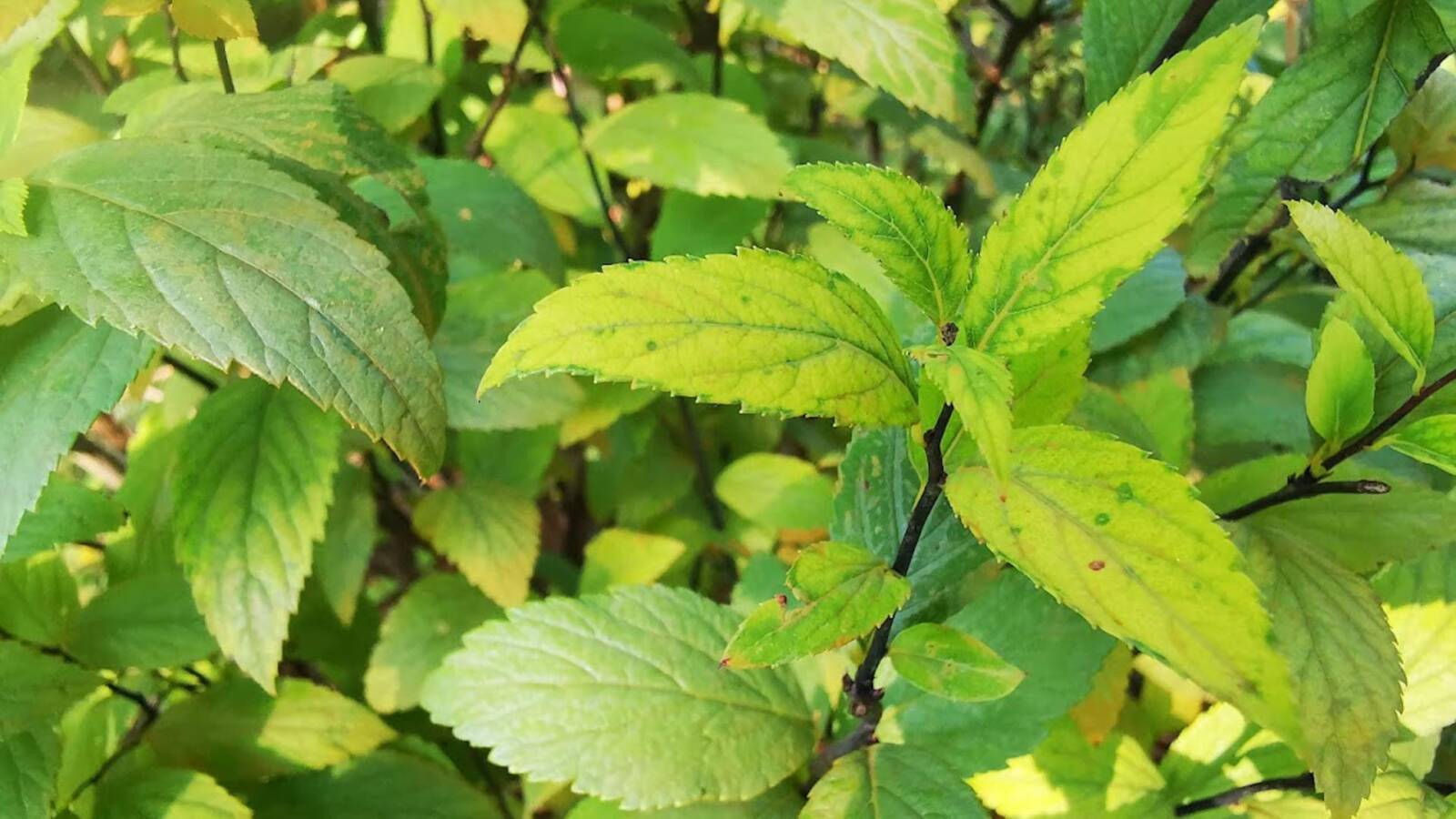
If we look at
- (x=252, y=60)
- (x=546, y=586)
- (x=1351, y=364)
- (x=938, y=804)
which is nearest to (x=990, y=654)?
(x=938, y=804)

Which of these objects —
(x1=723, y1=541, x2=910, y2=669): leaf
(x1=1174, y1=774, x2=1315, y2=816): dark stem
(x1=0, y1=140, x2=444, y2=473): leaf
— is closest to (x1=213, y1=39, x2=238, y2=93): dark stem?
(x1=0, y1=140, x2=444, y2=473): leaf

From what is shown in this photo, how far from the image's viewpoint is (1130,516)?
12.8 inches

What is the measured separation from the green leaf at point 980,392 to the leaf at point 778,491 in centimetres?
50

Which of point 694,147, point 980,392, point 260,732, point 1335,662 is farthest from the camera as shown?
point 694,147

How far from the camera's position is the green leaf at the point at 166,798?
0.62 metres

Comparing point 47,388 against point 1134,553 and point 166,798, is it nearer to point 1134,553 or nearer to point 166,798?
point 166,798

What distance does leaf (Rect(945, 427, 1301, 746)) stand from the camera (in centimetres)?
28

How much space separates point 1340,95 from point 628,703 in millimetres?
557

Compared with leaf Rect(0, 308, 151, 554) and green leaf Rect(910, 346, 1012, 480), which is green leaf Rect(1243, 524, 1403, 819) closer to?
green leaf Rect(910, 346, 1012, 480)

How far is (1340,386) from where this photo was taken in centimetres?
43

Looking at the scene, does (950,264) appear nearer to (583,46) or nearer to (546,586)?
(583,46)

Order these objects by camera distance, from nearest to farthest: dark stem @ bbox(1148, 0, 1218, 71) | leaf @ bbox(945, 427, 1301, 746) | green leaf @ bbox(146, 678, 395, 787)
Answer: leaf @ bbox(945, 427, 1301, 746) → dark stem @ bbox(1148, 0, 1218, 71) → green leaf @ bbox(146, 678, 395, 787)

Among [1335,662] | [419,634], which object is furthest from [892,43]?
[419,634]

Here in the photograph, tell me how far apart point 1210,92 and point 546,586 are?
912 millimetres
